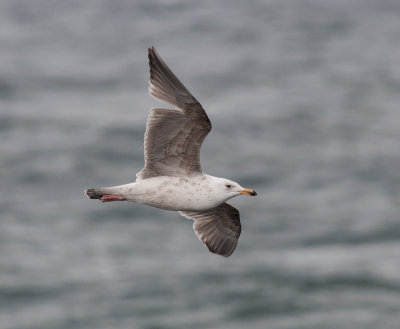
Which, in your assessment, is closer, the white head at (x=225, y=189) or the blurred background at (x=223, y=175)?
the white head at (x=225, y=189)

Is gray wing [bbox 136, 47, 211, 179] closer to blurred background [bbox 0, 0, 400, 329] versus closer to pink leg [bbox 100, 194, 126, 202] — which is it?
pink leg [bbox 100, 194, 126, 202]

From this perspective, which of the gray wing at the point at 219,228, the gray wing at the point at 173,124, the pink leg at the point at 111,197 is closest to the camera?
the gray wing at the point at 173,124

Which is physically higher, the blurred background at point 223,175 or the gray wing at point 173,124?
the blurred background at point 223,175

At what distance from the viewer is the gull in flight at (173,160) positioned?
16828mm

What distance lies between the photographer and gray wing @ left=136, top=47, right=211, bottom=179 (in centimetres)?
1678

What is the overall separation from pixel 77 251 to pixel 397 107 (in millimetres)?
36397

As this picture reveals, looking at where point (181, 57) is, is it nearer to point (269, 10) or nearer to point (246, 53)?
point (246, 53)

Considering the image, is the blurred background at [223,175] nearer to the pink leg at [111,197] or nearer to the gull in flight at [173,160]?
the gull in flight at [173,160]

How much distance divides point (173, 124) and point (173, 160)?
A: 0.78 meters

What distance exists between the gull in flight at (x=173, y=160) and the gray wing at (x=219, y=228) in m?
1.85

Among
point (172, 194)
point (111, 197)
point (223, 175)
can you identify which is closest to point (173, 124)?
point (172, 194)

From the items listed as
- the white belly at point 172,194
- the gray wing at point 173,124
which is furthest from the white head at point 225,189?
the gray wing at point 173,124

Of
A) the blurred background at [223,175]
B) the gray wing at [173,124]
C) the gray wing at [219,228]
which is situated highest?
the blurred background at [223,175]

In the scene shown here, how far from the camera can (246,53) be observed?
113 m
